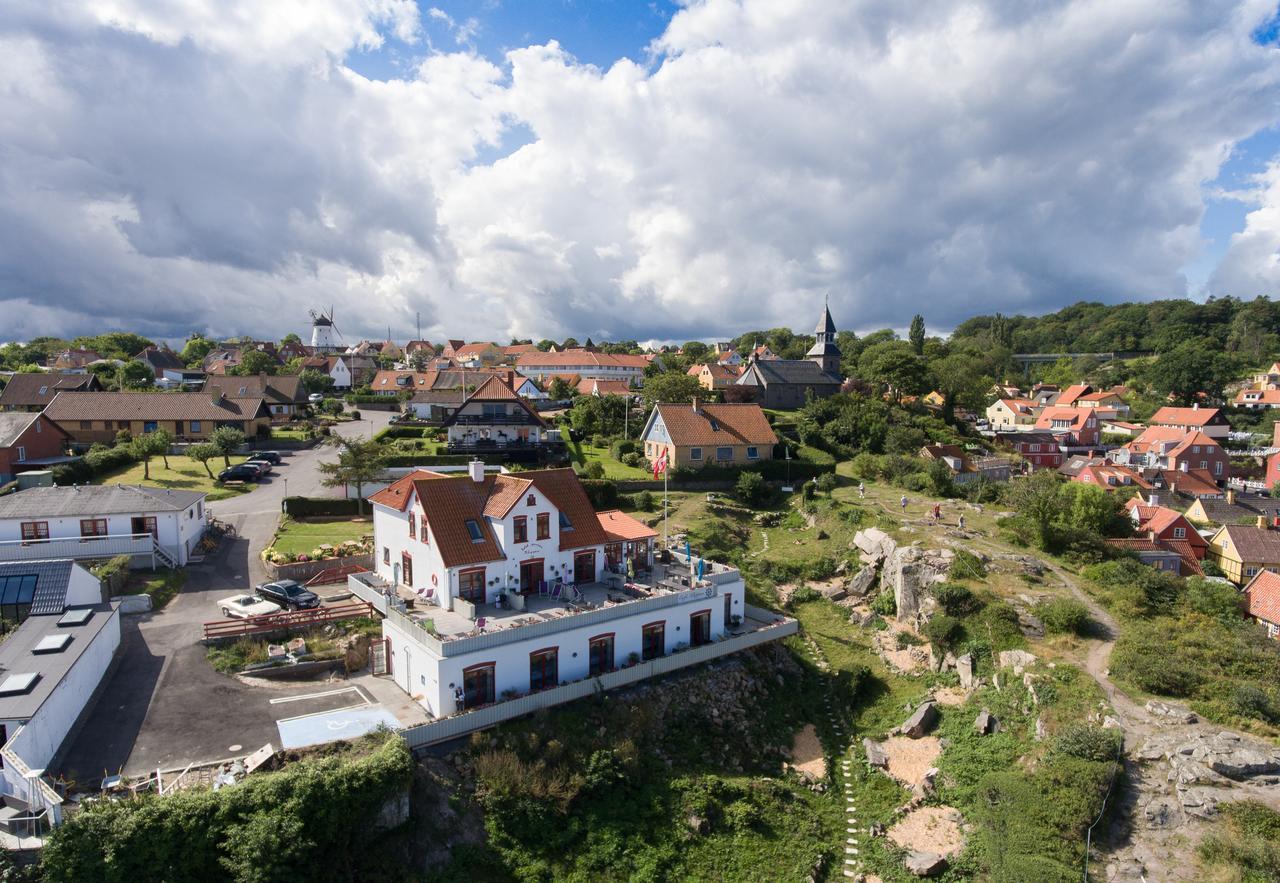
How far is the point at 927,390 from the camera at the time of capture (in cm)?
7900

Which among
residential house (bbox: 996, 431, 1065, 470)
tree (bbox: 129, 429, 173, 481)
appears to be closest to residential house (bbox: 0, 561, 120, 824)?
tree (bbox: 129, 429, 173, 481)

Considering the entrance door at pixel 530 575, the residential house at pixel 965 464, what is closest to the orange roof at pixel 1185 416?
the residential house at pixel 965 464

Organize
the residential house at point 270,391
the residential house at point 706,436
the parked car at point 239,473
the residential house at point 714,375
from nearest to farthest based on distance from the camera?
the parked car at point 239,473 → the residential house at point 706,436 → the residential house at point 270,391 → the residential house at point 714,375

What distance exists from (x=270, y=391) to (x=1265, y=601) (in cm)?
8211

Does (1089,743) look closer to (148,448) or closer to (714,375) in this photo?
(148,448)

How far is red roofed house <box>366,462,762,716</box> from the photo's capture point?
77.8 feet

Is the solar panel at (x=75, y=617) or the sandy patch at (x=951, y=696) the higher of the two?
the solar panel at (x=75, y=617)

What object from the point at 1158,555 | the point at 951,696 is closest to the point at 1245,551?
the point at 1158,555

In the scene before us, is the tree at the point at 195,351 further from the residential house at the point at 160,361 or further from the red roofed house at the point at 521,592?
Answer: the red roofed house at the point at 521,592

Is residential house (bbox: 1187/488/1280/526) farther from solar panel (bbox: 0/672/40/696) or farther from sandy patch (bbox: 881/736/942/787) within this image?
solar panel (bbox: 0/672/40/696)

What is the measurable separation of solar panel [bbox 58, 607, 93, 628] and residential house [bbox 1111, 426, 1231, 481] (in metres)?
84.0

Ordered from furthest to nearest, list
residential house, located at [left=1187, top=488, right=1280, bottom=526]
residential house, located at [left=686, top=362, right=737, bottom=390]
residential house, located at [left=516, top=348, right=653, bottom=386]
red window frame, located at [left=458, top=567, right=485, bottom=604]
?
residential house, located at [left=516, top=348, right=653, bottom=386]
residential house, located at [left=686, top=362, right=737, bottom=390]
residential house, located at [left=1187, top=488, right=1280, bottom=526]
red window frame, located at [left=458, top=567, right=485, bottom=604]

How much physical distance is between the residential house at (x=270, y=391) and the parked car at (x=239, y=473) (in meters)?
17.3

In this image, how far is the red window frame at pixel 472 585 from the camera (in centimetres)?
2719
